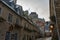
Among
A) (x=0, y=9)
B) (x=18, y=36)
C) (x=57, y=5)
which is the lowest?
(x=18, y=36)

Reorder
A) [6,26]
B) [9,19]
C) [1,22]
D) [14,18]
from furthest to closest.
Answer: [14,18] < [9,19] < [6,26] < [1,22]

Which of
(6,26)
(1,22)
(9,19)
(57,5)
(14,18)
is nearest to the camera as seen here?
(57,5)

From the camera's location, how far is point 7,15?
12.9 meters

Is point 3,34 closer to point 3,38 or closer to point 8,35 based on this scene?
point 3,38

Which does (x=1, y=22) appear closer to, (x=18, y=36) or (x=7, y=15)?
(x=7, y=15)

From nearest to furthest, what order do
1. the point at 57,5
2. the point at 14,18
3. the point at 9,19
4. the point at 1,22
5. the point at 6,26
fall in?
the point at 57,5
the point at 1,22
the point at 6,26
the point at 9,19
the point at 14,18

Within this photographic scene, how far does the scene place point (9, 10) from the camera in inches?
518

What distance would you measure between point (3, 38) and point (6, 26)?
1.54 metres

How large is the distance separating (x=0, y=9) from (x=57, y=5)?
1019cm

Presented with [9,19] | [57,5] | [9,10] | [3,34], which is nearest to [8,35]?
[3,34]

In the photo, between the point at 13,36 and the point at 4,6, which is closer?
the point at 4,6

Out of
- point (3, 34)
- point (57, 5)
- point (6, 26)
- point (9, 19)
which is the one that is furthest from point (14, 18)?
point (57, 5)

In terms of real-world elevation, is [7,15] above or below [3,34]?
above

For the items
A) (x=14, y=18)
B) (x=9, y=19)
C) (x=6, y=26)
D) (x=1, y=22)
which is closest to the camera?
(x=1, y=22)
